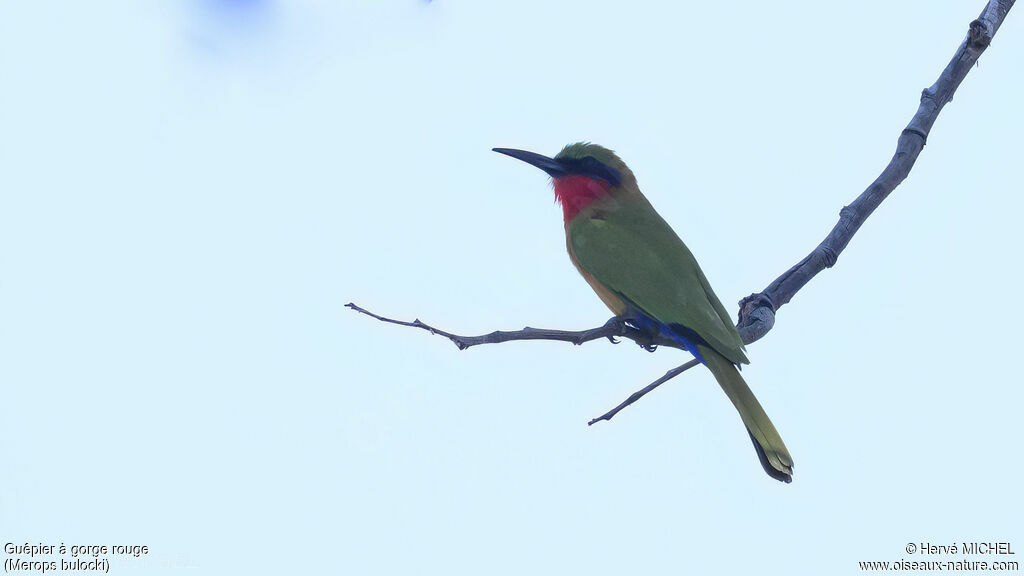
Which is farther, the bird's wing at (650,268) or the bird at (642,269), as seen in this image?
the bird's wing at (650,268)

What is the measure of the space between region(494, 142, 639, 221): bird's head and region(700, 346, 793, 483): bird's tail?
138 centimetres

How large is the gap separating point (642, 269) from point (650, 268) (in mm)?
38

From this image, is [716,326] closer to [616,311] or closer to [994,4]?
[616,311]

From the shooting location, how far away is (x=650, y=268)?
422 cm

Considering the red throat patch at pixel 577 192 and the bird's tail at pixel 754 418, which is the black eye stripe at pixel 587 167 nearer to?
the red throat patch at pixel 577 192

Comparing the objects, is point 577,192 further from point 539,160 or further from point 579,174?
point 539,160

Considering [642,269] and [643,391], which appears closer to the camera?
[643,391]

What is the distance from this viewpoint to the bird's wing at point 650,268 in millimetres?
3793

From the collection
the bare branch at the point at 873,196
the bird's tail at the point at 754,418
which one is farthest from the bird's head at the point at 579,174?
the bird's tail at the point at 754,418

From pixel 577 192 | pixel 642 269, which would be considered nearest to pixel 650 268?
pixel 642 269

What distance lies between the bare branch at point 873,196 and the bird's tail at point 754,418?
0.25m

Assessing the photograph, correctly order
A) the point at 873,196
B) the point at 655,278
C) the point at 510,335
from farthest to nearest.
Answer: the point at 655,278 → the point at 873,196 → the point at 510,335

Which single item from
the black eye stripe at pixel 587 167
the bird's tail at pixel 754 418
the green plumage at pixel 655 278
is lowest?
the bird's tail at pixel 754 418

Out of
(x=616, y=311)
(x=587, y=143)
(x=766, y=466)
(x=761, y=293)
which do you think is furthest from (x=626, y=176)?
(x=766, y=466)
